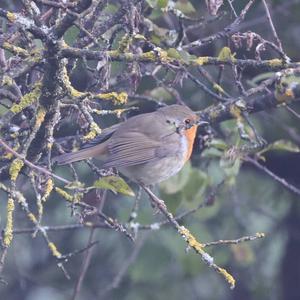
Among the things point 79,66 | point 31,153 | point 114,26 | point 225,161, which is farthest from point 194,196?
point 31,153

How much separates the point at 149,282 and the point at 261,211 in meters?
1.03

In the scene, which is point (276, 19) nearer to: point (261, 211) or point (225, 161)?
point (261, 211)

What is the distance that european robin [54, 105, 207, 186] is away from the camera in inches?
176

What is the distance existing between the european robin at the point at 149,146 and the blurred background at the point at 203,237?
0.39 meters

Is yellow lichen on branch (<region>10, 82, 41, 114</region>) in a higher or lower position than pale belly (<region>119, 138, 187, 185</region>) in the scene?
higher

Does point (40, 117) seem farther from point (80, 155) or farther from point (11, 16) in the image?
point (80, 155)

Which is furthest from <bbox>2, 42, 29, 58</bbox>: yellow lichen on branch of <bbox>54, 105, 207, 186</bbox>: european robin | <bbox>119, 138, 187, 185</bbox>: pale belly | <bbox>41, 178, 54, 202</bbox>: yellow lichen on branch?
<bbox>119, 138, 187, 185</bbox>: pale belly

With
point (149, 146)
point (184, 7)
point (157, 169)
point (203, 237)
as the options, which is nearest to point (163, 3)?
point (184, 7)

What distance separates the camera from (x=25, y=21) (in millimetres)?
2701

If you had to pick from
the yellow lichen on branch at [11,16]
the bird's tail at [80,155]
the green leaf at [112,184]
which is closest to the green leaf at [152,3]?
the bird's tail at [80,155]

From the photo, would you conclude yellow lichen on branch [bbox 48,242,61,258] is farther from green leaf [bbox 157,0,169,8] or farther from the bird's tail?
green leaf [bbox 157,0,169,8]

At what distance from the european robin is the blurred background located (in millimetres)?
390

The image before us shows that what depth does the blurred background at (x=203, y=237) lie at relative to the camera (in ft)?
18.2

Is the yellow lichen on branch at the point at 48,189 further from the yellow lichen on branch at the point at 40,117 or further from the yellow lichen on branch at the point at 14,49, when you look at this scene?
the yellow lichen on branch at the point at 14,49
